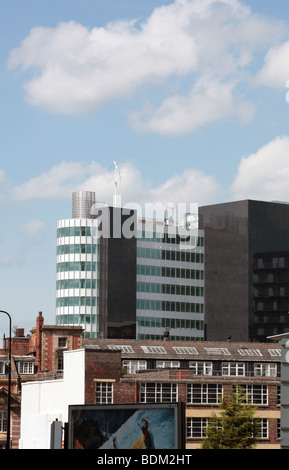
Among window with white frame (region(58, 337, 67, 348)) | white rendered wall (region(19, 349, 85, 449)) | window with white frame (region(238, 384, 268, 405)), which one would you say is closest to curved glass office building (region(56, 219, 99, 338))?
window with white frame (region(58, 337, 67, 348))

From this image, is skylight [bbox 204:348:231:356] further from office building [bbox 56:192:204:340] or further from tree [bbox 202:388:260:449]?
office building [bbox 56:192:204:340]

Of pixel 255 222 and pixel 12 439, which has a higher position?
pixel 255 222

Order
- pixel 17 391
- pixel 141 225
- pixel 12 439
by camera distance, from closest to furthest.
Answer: pixel 12 439 < pixel 17 391 < pixel 141 225

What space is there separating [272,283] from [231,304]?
10.1 m

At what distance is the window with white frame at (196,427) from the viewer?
89.5 m

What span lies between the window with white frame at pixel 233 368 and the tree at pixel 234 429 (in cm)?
2694

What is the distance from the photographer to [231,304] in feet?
620

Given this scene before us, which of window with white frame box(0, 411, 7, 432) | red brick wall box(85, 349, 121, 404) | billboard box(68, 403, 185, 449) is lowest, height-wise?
window with white frame box(0, 411, 7, 432)

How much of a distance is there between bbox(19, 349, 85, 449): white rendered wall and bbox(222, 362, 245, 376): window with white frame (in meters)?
23.6

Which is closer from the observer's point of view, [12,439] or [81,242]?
[12,439]

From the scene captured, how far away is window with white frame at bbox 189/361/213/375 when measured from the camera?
110 metres

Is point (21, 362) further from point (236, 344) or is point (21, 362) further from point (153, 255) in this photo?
point (153, 255)
